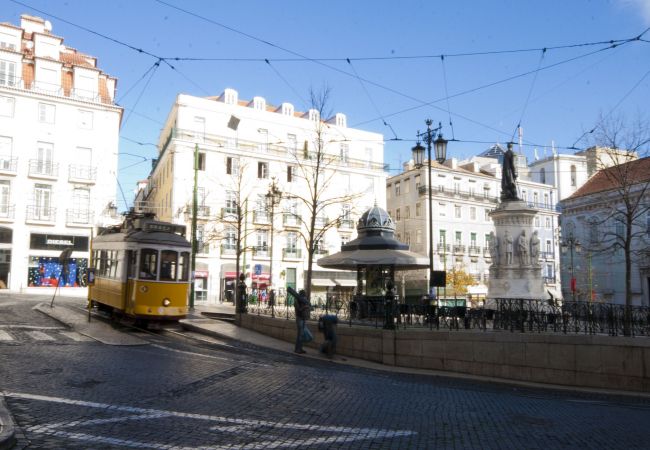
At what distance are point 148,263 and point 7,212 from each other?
1120 inches

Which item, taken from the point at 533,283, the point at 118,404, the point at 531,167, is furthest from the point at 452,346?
the point at 531,167

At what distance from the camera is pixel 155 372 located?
1008 centimetres

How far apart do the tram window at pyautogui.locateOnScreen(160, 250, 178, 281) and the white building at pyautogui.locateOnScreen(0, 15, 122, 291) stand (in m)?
26.8

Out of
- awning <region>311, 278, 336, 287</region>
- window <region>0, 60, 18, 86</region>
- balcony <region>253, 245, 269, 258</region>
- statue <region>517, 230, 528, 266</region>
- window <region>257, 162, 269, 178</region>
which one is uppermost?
window <region>0, 60, 18, 86</region>

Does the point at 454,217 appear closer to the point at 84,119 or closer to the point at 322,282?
the point at 322,282

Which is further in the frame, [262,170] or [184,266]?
[262,170]

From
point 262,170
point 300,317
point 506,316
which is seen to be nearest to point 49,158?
point 262,170

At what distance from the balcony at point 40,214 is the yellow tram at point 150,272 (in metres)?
25.7

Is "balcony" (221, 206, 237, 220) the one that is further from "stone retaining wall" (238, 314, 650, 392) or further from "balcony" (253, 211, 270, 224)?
"stone retaining wall" (238, 314, 650, 392)

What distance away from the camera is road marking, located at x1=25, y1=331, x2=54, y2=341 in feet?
44.9

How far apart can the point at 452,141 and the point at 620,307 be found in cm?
944

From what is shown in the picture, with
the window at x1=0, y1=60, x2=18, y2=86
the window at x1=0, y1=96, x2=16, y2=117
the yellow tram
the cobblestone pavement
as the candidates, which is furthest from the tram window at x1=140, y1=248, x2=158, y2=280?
the window at x1=0, y1=60, x2=18, y2=86

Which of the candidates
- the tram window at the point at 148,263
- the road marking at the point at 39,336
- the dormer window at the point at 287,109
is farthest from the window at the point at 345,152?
the road marking at the point at 39,336

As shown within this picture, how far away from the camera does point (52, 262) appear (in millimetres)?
40656
